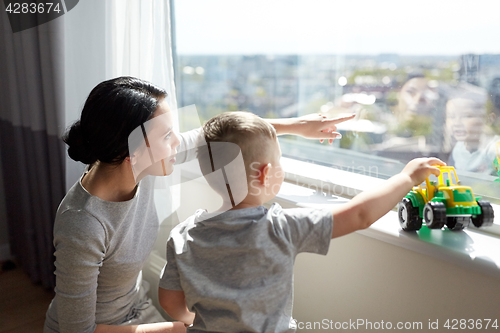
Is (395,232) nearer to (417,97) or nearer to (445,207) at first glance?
(445,207)

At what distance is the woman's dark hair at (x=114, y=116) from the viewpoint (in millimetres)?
916

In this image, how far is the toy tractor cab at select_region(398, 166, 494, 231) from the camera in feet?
2.82

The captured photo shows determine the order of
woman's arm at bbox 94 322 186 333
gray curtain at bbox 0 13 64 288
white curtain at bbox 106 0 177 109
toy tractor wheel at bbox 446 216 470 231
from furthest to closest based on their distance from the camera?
1. gray curtain at bbox 0 13 64 288
2. white curtain at bbox 106 0 177 109
3. woman's arm at bbox 94 322 186 333
4. toy tractor wheel at bbox 446 216 470 231

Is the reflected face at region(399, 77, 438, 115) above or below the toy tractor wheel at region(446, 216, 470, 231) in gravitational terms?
above

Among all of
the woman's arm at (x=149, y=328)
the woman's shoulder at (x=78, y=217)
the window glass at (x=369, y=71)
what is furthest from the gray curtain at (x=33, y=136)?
the woman's arm at (x=149, y=328)

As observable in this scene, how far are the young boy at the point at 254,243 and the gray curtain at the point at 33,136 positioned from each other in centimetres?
113

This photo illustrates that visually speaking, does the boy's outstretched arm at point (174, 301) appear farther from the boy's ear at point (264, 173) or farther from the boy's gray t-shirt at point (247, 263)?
the boy's ear at point (264, 173)

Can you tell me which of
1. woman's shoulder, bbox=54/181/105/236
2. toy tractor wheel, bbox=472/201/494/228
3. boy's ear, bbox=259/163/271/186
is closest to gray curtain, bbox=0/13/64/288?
woman's shoulder, bbox=54/181/105/236

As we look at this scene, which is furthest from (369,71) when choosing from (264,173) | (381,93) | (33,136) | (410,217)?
(33,136)

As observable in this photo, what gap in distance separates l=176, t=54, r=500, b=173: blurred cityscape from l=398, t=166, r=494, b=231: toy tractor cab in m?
0.28

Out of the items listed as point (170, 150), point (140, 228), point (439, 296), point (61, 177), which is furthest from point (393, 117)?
point (61, 177)

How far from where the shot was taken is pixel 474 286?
0.85 metres

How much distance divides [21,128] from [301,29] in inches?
56.8

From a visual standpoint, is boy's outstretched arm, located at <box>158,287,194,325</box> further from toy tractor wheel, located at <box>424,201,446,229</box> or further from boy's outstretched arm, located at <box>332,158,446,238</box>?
toy tractor wheel, located at <box>424,201,446,229</box>
